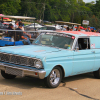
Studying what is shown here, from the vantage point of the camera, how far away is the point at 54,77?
6.59m

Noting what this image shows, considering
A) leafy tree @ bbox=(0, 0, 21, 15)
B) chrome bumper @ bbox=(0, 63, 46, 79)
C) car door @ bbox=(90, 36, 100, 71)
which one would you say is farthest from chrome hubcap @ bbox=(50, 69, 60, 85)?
leafy tree @ bbox=(0, 0, 21, 15)

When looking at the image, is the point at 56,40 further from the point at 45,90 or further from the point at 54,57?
the point at 45,90

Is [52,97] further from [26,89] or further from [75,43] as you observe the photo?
[75,43]

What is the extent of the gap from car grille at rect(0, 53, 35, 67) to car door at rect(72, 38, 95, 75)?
5.30 ft

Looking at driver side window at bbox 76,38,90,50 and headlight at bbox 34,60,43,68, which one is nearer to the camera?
headlight at bbox 34,60,43,68

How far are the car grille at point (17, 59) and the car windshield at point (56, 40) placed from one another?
158cm

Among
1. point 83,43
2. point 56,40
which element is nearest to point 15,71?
point 56,40

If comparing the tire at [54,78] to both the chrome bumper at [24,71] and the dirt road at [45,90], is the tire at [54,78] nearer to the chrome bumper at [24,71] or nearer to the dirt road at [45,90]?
the dirt road at [45,90]

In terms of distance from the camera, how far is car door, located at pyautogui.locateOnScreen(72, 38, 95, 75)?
728 centimetres

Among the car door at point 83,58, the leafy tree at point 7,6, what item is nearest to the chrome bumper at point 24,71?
the car door at point 83,58

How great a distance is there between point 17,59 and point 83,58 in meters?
2.31

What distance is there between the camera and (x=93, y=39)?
8406mm

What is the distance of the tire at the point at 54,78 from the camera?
6.37m

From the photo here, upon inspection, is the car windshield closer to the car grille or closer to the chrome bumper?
the car grille
